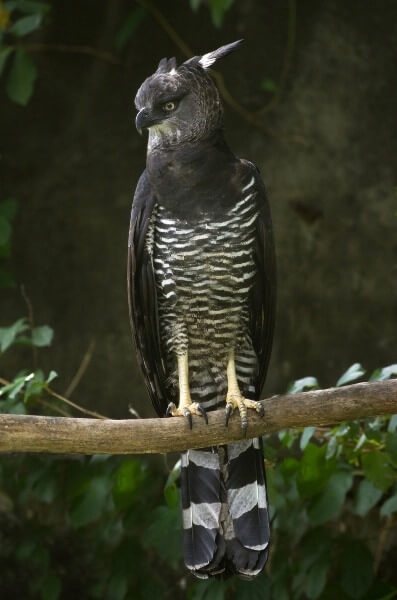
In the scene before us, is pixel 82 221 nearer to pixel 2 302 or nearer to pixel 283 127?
pixel 2 302

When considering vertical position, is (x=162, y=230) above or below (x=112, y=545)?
above

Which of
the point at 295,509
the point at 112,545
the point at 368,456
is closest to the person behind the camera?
the point at 368,456

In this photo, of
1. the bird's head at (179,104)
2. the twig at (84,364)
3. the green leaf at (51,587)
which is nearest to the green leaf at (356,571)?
the green leaf at (51,587)

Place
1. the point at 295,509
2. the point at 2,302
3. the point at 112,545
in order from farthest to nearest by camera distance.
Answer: the point at 2,302 < the point at 112,545 < the point at 295,509

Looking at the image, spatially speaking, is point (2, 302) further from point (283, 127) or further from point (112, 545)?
point (283, 127)

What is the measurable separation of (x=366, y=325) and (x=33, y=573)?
2.13 metres

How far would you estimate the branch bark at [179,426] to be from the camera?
2.80 meters

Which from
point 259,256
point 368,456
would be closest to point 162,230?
point 259,256

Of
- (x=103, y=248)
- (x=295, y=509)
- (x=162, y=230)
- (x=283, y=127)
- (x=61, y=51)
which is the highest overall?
(x=61, y=51)

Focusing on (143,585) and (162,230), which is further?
(143,585)

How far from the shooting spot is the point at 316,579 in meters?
3.78

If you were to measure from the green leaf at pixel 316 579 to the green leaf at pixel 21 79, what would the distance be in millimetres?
2402

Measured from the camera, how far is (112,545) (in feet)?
15.7

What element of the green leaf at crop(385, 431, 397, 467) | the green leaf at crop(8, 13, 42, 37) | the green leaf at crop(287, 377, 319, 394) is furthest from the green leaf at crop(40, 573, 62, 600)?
the green leaf at crop(8, 13, 42, 37)
